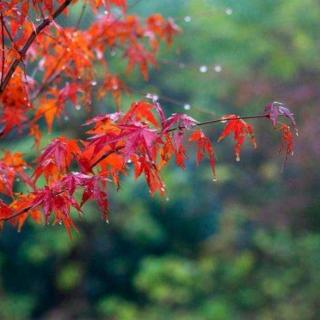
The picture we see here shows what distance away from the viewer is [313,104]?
4738mm

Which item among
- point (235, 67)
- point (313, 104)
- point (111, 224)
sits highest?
point (235, 67)

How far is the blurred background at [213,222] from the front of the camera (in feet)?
15.7

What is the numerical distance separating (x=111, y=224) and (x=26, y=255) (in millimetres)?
670

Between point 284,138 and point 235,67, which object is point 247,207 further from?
point 284,138

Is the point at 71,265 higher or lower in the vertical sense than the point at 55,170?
lower

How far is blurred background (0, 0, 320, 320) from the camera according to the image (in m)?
4.79

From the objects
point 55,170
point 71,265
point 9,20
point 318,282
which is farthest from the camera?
point 71,265

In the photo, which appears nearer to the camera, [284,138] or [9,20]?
[284,138]

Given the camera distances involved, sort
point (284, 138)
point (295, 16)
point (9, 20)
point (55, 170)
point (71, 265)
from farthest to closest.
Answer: point (71, 265), point (295, 16), point (9, 20), point (55, 170), point (284, 138)

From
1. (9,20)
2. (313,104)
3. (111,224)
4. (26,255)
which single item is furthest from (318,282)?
(9,20)

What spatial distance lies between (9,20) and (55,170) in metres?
0.56

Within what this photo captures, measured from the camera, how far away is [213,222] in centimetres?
538

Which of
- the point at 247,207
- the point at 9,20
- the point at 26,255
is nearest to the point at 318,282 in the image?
the point at 247,207

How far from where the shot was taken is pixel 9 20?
2059 millimetres
